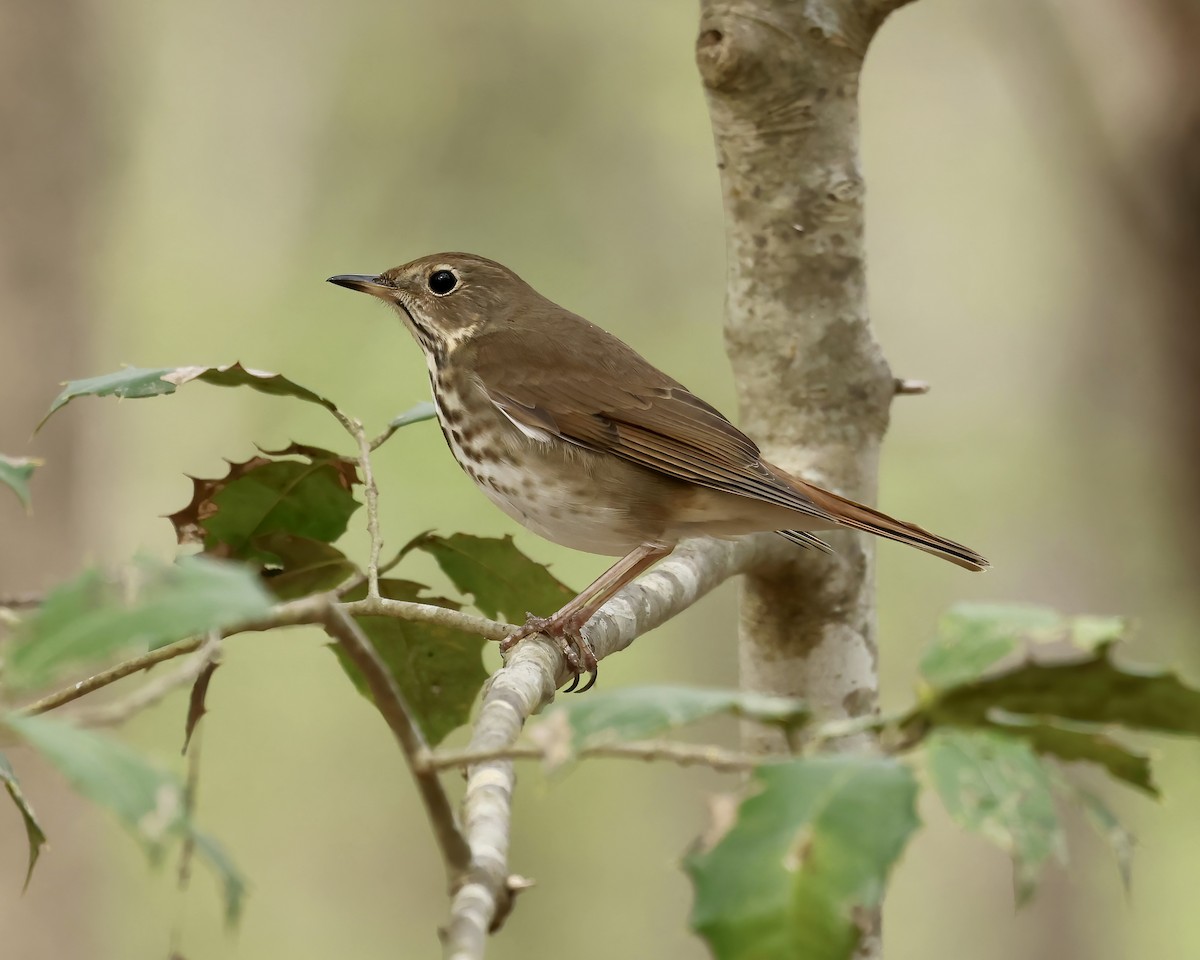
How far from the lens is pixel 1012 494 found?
27.1 feet

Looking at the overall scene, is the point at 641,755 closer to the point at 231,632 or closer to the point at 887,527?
the point at 231,632

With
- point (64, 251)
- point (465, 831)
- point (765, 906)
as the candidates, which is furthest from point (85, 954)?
point (765, 906)

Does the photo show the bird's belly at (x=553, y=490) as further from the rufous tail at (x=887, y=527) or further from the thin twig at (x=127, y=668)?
the thin twig at (x=127, y=668)

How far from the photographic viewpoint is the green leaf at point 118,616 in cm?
79

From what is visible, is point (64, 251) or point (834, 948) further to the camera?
point (64, 251)

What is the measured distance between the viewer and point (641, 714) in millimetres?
918

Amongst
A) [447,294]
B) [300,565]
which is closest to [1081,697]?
[300,565]

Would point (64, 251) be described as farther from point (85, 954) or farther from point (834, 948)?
point (834, 948)

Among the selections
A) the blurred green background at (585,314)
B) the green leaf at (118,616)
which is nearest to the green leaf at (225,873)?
the green leaf at (118,616)

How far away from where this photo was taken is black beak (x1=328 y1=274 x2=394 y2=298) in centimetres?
350

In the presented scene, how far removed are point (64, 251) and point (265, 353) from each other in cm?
329

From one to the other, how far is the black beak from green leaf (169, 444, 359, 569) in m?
1.19

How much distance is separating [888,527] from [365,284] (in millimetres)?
1608

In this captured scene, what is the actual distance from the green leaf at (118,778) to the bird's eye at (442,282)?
2762mm
